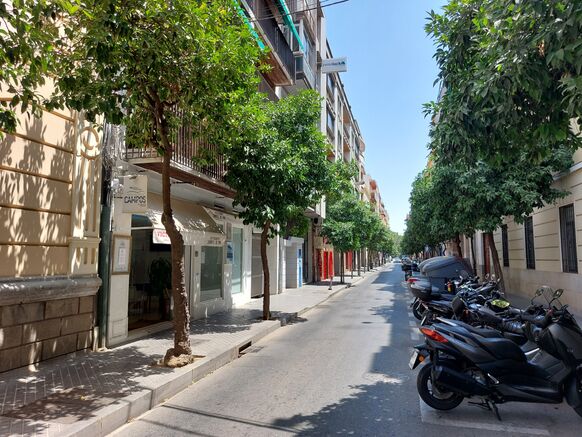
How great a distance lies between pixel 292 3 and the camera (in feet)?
81.2

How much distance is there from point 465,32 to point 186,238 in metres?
7.04

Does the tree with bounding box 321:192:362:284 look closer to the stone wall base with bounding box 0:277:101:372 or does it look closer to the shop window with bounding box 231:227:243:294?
the shop window with bounding box 231:227:243:294

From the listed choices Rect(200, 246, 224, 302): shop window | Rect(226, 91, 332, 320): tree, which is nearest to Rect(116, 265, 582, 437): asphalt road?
Rect(226, 91, 332, 320): tree

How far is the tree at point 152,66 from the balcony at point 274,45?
32.7ft

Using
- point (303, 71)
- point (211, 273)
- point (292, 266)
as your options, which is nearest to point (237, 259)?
point (211, 273)

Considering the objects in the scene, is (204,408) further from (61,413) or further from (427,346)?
(427,346)

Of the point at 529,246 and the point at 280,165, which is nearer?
the point at 280,165

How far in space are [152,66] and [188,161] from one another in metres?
4.06

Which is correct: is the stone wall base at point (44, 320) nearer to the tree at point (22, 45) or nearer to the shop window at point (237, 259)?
→ the tree at point (22, 45)

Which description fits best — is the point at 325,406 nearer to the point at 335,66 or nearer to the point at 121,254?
the point at 121,254

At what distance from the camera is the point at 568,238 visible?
13898 mm

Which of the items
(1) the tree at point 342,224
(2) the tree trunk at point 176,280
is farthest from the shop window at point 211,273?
(1) the tree at point 342,224

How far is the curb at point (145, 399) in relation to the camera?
438 centimetres

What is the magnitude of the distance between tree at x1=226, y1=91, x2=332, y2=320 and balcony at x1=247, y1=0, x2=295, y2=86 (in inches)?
220
